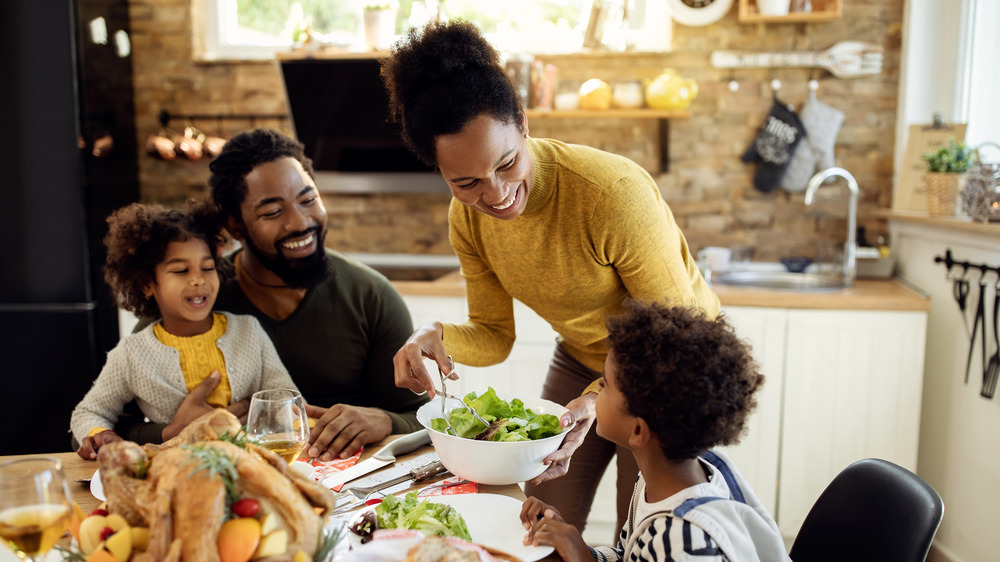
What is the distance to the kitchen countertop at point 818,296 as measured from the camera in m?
2.49

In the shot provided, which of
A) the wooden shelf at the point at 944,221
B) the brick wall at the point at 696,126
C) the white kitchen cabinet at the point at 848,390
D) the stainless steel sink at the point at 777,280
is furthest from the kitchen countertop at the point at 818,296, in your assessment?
the brick wall at the point at 696,126

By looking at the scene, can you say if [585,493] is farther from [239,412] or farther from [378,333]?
[239,412]

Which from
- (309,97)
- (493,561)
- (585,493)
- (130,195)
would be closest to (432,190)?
(309,97)

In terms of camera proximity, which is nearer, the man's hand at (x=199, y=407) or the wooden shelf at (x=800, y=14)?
the man's hand at (x=199, y=407)

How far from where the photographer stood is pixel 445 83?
4.14ft

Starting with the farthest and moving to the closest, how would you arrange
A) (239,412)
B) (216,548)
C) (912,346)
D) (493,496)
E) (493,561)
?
(912,346) → (239,412) → (493,496) → (493,561) → (216,548)

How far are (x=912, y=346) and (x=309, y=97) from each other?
2.39 metres

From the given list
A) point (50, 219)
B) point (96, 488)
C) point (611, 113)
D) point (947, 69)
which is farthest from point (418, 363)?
point (947, 69)

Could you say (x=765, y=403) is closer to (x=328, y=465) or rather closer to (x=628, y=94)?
(x=628, y=94)

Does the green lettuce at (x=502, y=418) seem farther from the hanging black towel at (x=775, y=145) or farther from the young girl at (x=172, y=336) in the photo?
the hanging black towel at (x=775, y=145)

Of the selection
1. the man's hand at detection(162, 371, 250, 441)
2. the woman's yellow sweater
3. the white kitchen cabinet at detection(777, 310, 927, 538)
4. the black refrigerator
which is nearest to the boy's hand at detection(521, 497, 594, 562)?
the woman's yellow sweater

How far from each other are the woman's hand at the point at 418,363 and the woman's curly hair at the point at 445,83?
0.33m

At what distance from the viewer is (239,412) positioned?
144 centimetres

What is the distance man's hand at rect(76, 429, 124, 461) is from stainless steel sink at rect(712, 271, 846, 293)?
217 centimetres
